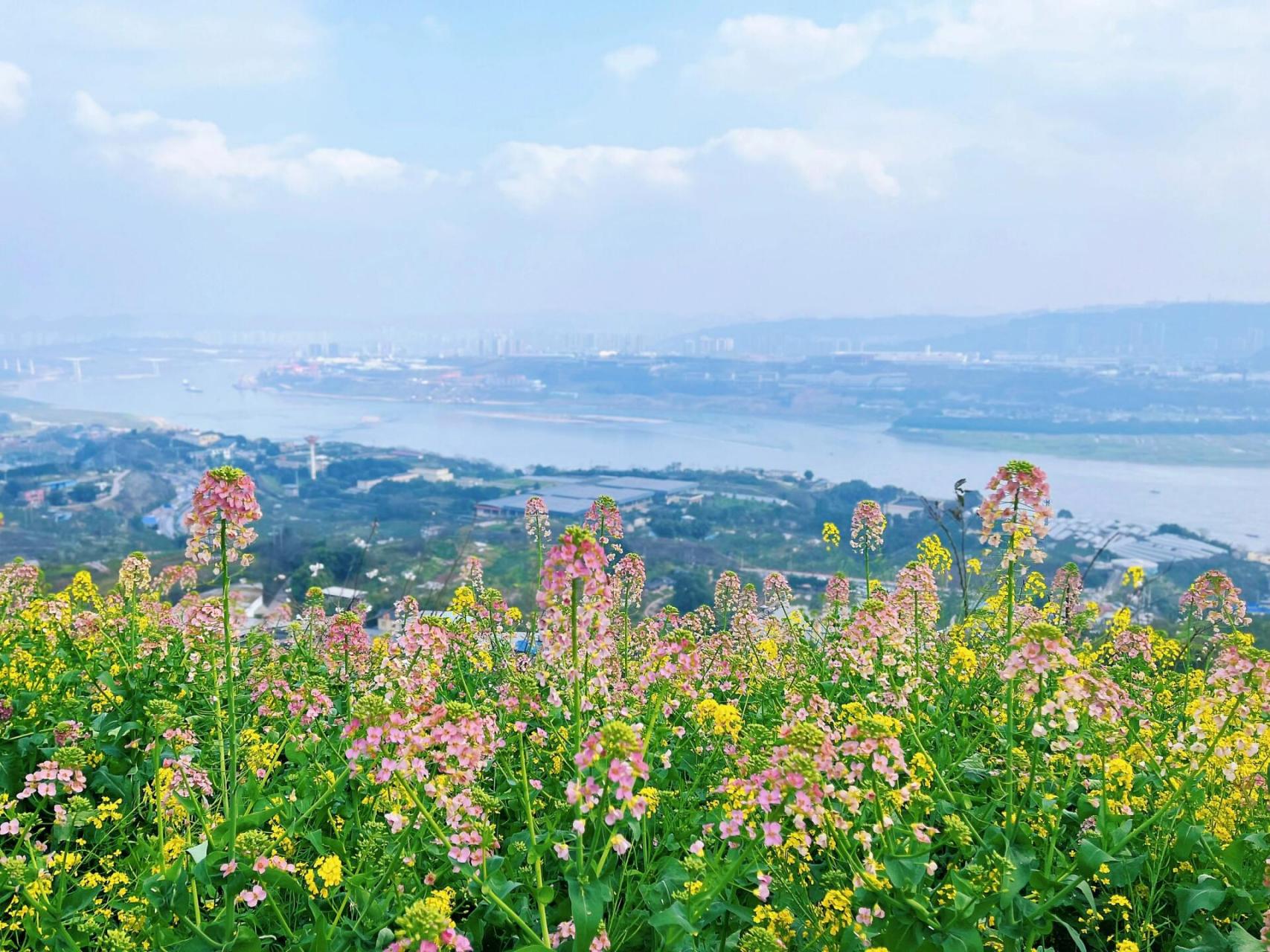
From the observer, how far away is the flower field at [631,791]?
223 centimetres

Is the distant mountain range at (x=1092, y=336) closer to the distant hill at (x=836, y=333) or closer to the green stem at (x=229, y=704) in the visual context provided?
the distant hill at (x=836, y=333)

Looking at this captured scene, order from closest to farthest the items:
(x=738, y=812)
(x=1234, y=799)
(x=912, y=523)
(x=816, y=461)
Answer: (x=738, y=812) → (x=1234, y=799) → (x=912, y=523) → (x=816, y=461)

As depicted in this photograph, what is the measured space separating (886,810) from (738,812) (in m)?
0.56

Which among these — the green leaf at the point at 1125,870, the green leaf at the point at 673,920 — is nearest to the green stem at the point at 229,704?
the green leaf at the point at 673,920

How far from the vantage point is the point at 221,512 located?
2672mm

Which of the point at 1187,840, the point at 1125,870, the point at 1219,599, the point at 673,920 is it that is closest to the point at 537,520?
the point at 673,920

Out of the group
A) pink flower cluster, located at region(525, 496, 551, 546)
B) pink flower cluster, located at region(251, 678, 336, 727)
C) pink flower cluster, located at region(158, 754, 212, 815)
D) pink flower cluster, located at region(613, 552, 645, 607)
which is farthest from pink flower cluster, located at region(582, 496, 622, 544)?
pink flower cluster, located at region(158, 754, 212, 815)

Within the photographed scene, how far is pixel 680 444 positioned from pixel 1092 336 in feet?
130

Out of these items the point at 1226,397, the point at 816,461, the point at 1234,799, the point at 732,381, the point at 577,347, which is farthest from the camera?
the point at 577,347

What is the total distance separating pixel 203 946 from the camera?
88.5 inches

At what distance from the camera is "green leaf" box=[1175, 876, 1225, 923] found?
245cm

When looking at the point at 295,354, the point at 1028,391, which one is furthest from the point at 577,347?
the point at 1028,391

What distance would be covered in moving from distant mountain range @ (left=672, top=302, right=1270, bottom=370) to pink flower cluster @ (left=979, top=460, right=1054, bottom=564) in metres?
60.0

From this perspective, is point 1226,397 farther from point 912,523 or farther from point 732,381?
point 912,523
